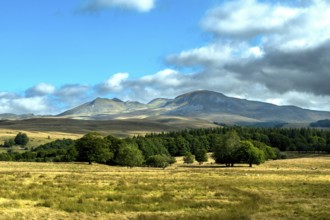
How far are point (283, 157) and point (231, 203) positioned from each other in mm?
155268

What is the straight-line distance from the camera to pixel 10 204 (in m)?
30.3

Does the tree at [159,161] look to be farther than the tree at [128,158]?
Yes

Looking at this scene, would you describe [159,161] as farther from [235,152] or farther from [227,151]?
[235,152]

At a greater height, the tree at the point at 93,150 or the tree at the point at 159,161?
the tree at the point at 93,150

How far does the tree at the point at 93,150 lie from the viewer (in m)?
124

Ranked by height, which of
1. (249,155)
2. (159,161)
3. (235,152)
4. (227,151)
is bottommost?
(159,161)

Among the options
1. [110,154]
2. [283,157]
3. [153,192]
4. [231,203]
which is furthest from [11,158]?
[231,203]

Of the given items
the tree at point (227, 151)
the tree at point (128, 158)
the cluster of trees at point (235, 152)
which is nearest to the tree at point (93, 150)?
the tree at point (128, 158)

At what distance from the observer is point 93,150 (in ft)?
409

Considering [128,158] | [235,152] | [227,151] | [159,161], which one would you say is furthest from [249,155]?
[128,158]

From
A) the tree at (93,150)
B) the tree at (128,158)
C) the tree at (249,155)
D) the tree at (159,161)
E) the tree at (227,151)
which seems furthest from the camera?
the tree at (227,151)

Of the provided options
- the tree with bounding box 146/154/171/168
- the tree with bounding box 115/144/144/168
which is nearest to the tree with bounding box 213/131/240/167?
the tree with bounding box 146/154/171/168

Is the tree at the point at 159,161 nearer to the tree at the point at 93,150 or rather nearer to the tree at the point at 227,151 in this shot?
the tree at the point at 93,150

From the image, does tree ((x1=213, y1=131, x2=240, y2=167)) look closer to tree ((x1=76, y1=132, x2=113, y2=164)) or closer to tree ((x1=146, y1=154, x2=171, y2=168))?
tree ((x1=146, y1=154, x2=171, y2=168))
